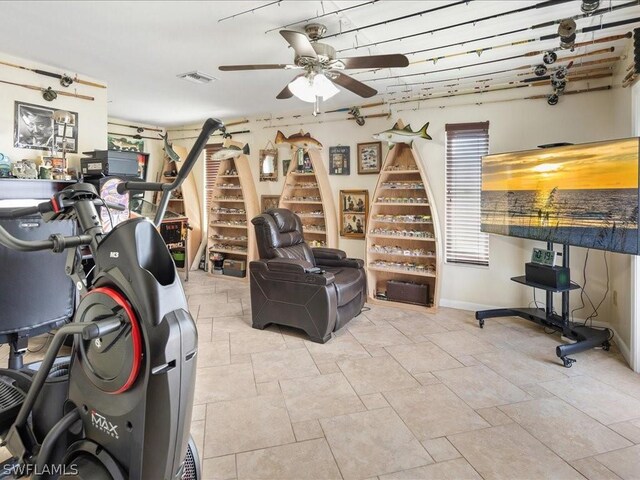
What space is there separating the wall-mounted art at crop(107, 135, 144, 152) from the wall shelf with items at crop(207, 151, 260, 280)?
1.58m

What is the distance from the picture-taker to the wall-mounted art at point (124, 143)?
6147 millimetres

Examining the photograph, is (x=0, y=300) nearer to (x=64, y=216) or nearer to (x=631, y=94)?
(x=64, y=216)

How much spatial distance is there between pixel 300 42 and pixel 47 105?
2.96 meters

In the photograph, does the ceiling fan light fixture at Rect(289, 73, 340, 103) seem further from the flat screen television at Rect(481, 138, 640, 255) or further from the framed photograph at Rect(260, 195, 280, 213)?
the framed photograph at Rect(260, 195, 280, 213)

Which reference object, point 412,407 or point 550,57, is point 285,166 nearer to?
point 550,57

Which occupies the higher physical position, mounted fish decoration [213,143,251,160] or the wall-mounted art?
the wall-mounted art

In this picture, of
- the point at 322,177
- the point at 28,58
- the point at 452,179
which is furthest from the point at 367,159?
the point at 28,58

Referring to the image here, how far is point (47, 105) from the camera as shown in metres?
3.71

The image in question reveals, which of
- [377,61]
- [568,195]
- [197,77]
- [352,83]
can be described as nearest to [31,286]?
[377,61]

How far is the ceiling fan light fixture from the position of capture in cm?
279

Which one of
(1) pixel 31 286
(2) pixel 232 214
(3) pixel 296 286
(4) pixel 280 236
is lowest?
(3) pixel 296 286

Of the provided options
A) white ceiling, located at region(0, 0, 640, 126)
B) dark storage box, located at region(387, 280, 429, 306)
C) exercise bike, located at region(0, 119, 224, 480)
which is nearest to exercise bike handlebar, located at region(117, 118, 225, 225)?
exercise bike, located at region(0, 119, 224, 480)

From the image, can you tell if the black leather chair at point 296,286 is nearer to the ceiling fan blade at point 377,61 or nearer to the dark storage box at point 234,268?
the ceiling fan blade at point 377,61

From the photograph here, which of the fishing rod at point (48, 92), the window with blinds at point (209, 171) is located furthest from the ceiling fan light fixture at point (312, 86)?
the window with blinds at point (209, 171)
